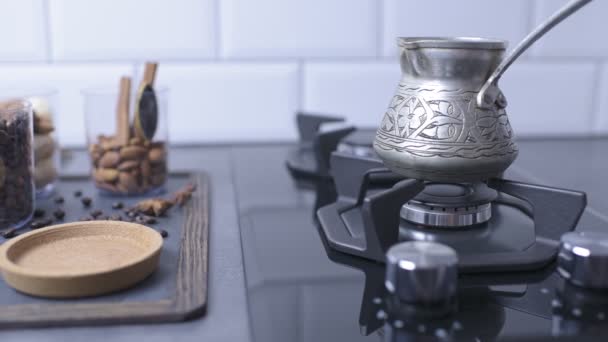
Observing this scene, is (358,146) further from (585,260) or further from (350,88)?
(585,260)

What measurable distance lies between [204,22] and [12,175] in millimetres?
482

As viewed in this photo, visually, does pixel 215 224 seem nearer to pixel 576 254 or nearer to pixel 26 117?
pixel 26 117

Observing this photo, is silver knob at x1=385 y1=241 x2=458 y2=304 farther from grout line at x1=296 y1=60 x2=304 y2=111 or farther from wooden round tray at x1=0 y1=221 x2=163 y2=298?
grout line at x1=296 y1=60 x2=304 y2=111

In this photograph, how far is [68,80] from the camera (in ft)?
3.43

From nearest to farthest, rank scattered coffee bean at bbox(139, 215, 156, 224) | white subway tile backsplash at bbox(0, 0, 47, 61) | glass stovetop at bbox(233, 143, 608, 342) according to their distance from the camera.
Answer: glass stovetop at bbox(233, 143, 608, 342) < scattered coffee bean at bbox(139, 215, 156, 224) < white subway tile backsplash at bbox(0, 0, 47, 61)

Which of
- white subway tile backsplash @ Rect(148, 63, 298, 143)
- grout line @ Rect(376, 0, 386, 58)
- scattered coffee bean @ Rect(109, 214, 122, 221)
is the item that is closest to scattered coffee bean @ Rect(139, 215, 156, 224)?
scattered coffee bean @ Rect(109, 214, 122, 221)

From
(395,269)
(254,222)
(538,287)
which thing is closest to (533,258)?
(538,287)

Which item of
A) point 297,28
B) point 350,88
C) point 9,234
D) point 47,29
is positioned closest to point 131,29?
point 47,29

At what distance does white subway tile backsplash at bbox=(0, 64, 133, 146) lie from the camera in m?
1.03

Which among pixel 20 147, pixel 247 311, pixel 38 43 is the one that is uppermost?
pixel 38 43

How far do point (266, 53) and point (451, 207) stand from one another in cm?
56

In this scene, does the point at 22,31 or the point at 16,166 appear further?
the point at 22,31

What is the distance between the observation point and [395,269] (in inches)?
18.2

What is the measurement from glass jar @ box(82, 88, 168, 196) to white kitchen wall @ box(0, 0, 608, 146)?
0.79ft
